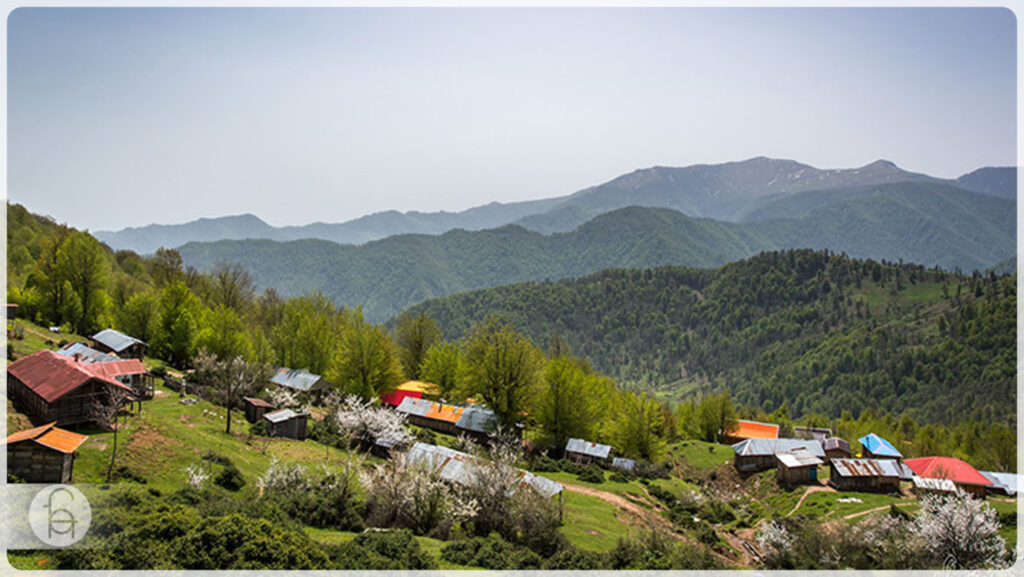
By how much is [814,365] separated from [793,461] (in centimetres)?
15466

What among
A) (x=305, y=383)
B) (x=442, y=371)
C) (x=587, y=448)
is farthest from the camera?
(x=442, y=371)

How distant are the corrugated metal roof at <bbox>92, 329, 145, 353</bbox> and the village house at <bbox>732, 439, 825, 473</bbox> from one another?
64.3 metres

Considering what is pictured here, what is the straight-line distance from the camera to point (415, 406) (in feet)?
196

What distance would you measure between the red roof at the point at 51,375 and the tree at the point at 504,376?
30259 mm

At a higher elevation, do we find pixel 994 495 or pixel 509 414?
pixel 509 414

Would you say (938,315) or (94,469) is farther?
(938,315)

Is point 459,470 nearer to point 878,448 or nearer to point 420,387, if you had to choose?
point 420,387

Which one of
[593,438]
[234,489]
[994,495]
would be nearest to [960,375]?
[994,495]

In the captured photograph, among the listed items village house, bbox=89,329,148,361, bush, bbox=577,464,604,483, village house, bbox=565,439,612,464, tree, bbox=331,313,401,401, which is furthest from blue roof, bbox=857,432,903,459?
village house, bbox=89,329,148,361

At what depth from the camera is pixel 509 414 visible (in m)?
53.5

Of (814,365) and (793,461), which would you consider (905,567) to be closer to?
(793,461)

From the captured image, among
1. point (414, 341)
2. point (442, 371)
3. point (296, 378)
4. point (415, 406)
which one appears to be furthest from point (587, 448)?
point (414, 341)

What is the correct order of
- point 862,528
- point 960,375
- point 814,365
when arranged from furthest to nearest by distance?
1. point 814,365
2. point 960,375
3. point 862,528

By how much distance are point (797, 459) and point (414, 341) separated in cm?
5179
